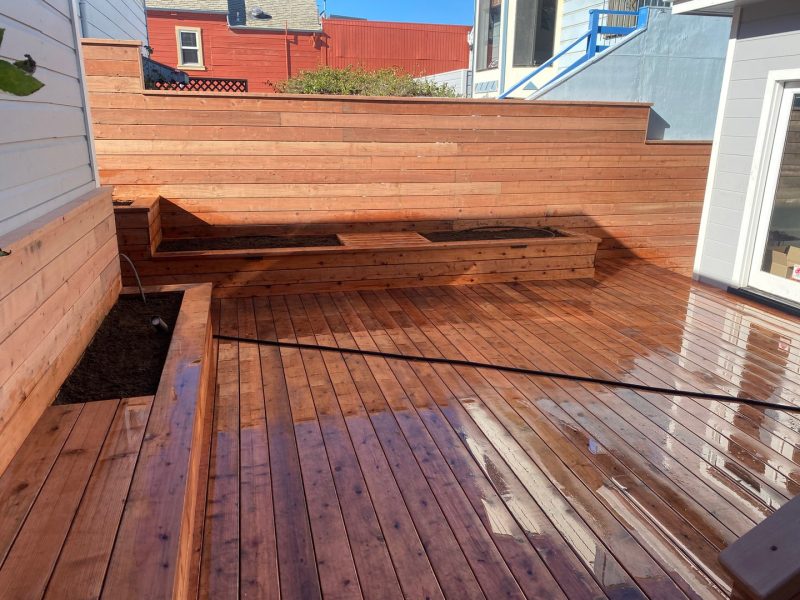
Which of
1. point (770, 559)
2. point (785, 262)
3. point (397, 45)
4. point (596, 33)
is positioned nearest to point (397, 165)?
point (785, 262)

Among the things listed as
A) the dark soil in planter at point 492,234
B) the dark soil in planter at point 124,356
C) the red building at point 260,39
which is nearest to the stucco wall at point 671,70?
the dark soil in planter at point 492,234

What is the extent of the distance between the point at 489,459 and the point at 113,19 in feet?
25.8

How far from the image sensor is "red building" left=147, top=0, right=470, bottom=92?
15.6m

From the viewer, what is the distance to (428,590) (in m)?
1.82

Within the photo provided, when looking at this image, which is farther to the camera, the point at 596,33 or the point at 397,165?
the point at 596,33

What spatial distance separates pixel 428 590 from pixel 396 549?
20cm

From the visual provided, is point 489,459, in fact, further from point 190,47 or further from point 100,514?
point 190,47

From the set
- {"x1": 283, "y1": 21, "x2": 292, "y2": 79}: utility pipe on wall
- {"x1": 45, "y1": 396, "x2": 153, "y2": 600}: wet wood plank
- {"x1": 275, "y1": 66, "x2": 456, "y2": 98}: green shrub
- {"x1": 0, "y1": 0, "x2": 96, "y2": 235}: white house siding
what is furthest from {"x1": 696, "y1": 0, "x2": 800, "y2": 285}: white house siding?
{"x1": 283, "y1": 21, "x2": 292, "y2": 79}: utility pipe on wall

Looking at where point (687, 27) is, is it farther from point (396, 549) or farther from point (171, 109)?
point (396, 549)

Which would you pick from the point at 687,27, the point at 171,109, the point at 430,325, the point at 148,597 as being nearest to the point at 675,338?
the point at 430,325

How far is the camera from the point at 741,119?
489 cm

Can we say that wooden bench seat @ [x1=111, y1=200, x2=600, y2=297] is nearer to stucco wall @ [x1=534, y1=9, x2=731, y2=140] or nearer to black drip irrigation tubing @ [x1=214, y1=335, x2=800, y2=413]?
black drip irrigation tubing @ [x1=214, y1=335, x2=800, y2=413]

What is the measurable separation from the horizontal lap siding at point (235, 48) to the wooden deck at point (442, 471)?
13.8 m

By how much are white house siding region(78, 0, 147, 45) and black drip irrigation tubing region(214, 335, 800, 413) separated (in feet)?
14.6
